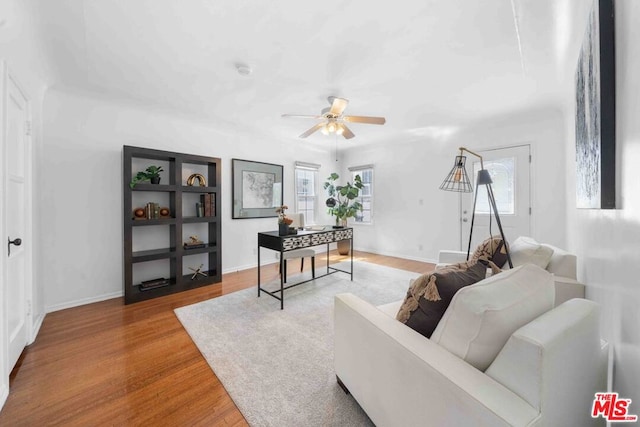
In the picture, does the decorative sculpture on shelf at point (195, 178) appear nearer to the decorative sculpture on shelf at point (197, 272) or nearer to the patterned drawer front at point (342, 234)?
the decorative sculpture on shelf at point (197, 272)

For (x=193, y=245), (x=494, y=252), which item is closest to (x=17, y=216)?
(x=193, y=245)

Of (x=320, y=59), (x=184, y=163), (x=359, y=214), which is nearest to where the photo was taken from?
(x=320, y=59)

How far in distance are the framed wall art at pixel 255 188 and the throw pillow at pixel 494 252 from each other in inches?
142

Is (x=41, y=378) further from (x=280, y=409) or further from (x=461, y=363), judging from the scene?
(x=461, y=363)

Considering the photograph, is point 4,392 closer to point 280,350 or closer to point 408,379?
point 280,350

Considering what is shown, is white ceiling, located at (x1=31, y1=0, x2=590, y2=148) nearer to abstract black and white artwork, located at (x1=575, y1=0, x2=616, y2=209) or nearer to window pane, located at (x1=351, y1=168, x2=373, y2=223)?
abstract black and white artwork, located at (x1=575, y1=0, x2=616, y2=209)

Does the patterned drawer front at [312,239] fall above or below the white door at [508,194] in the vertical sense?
below

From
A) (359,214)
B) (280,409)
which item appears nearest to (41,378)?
(280,409)

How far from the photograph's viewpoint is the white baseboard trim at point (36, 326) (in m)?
2.20

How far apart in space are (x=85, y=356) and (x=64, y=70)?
2600 mm

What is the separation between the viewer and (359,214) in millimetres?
6270

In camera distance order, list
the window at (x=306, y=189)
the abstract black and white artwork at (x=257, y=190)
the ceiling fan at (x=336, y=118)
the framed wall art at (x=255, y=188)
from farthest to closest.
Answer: the window at (x=306, y=189), the abstract black and white artwork at (x=257, y=190), the framed wall art at (x=255, y=188), the ceiling fan at (x=336, y=118)

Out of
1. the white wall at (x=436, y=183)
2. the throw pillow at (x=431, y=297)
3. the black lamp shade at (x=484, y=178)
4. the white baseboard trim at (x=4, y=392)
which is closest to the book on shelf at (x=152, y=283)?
the white baseboard trim at (x=4, y=392)

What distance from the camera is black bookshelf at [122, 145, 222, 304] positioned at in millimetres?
Result: 3037
